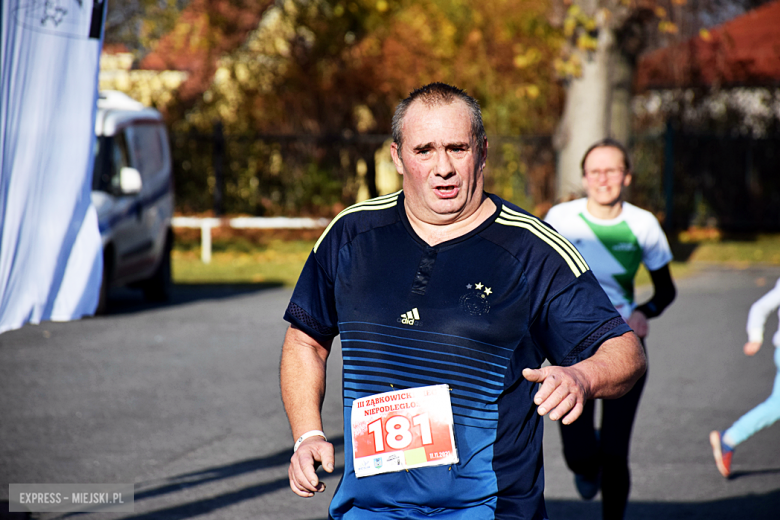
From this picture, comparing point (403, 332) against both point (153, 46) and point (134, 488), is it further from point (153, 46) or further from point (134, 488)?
point (153, 46)

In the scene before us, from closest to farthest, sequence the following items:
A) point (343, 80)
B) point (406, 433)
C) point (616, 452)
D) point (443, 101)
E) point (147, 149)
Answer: point (406, 433) → point (443, 101) → point (616, 452) → point (147, 149) → point (343, 80)

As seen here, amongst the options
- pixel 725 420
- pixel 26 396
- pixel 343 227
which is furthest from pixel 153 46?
pixel 343 227

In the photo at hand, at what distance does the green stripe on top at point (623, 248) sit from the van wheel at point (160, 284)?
8.62 m

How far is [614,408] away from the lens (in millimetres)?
4656

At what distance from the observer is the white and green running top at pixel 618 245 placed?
4930 mm

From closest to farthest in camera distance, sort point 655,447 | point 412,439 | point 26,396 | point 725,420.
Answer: point 412,439, point 655,447, point 725,420, point 26,396

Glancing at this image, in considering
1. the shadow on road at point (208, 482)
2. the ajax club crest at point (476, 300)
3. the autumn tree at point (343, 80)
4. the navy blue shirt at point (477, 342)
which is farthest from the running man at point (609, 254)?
the autumn tree at point (343, 80)

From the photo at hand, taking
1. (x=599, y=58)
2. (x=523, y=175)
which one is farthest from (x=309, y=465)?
(x=523, y=175)

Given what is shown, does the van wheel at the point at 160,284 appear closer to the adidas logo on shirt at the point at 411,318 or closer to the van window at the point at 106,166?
the van window at the point at 106,166

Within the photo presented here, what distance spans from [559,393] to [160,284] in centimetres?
1093

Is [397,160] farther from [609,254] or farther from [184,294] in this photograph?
[184,294]

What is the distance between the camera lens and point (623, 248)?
16.3ft

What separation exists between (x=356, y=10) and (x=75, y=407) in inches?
663

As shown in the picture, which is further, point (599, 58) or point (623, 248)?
point (599, 58)
